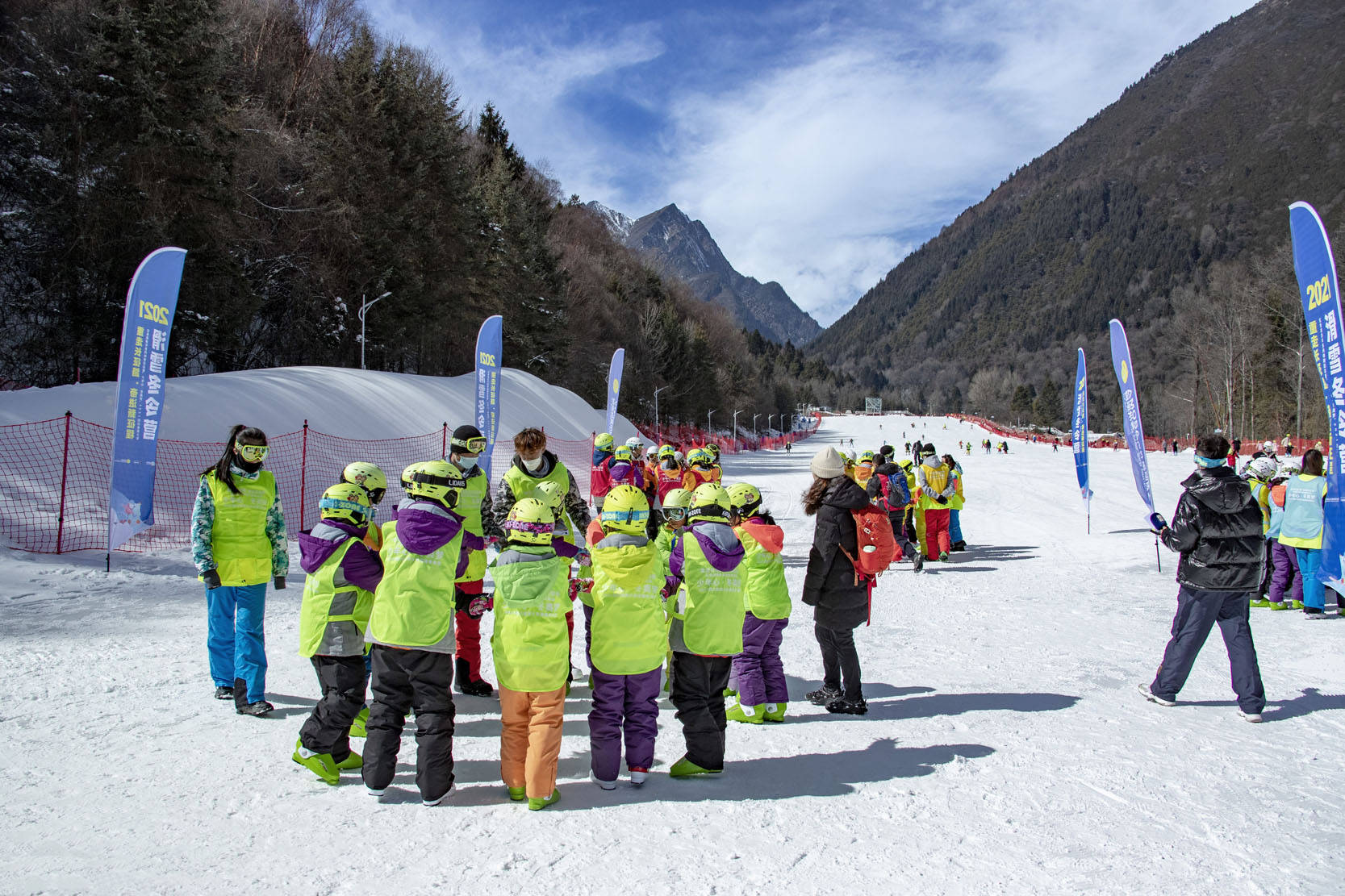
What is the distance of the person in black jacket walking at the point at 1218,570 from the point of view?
15.8 ft

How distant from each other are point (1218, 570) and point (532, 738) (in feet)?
14.8

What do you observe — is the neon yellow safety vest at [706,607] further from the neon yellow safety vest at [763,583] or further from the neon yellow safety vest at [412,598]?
the neon yellow safety vest at [412,598]

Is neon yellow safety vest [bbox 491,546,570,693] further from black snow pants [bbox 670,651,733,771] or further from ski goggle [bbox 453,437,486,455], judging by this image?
ski goggle [bbox 453,437,486,455]

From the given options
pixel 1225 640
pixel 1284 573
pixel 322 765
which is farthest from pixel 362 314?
pixel 1225 640

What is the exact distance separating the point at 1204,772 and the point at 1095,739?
57 centimetres

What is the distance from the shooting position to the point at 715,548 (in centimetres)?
411

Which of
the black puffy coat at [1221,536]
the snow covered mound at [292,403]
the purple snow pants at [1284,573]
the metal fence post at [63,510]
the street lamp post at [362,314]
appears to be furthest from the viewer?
the street lamp post at [362,314]

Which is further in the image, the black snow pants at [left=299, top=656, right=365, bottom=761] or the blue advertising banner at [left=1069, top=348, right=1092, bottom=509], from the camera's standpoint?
the blue advertising banner at [left=1069, top=348, right=1092, bottom=509]

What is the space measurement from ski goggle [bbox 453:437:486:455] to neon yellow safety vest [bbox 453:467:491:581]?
164 millimetres

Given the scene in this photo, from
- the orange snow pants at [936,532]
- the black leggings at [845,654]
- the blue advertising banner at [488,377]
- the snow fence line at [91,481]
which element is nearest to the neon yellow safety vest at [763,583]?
the black leggings at [845,654]

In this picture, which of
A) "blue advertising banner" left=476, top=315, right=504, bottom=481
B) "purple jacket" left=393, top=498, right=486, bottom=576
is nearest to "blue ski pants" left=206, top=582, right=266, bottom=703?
"purple jacket" left=393, top=498, right=486, bottom=576

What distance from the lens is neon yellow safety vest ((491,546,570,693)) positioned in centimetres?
353

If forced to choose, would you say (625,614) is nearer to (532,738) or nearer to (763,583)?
(532,738)

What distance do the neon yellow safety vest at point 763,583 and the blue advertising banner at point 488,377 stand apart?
8.46 meters
